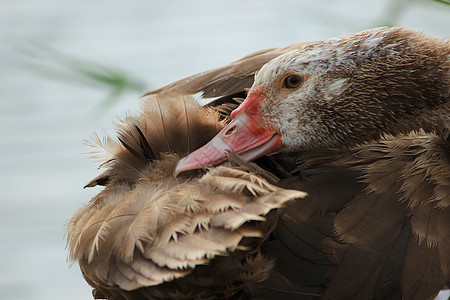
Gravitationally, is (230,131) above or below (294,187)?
above

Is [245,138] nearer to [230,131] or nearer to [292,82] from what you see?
[230,131]

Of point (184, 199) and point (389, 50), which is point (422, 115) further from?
Result: point (184, 199)

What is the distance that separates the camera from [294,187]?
1.95 meters

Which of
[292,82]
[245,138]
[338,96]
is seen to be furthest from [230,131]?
[338,96]

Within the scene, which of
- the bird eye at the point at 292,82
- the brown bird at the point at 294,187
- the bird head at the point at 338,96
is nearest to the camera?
the brown bird at the point at 294,187

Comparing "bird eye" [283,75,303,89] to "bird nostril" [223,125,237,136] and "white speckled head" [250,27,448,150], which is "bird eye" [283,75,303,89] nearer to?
"white speckled head" [250,27,448,150]

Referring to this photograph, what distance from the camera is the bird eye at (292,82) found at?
2.26 meters

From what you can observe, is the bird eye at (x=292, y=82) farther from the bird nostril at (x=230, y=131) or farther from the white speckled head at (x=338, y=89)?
the bird nostril at (x=230, y=131)

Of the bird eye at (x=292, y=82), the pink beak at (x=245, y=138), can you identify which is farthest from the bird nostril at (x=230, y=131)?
the bird eye at (x=292, y=82)

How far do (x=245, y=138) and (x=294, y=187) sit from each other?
0.37 metres

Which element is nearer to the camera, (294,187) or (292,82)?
(294,187)

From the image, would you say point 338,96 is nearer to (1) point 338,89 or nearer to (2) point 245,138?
(1) point 338,89

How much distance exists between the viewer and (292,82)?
2.27 metres

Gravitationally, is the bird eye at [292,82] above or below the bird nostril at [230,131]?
above
